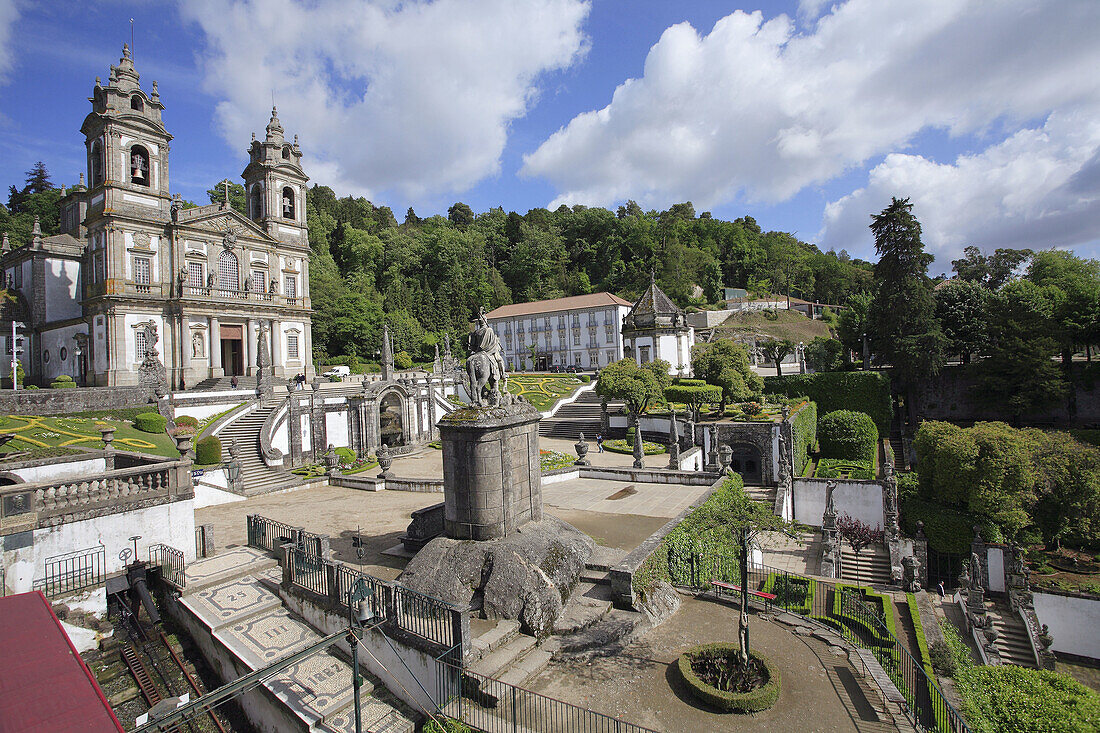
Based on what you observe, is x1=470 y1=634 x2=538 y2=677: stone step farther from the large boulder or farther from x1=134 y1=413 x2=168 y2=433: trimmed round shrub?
x1=134 y1=413 x2=168 y2=433: trimmed round shrub

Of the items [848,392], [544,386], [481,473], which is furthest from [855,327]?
[481,473]

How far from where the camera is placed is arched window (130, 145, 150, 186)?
30.9 meters

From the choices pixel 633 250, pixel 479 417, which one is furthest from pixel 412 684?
pixel 633 250

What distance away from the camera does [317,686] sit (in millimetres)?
8352

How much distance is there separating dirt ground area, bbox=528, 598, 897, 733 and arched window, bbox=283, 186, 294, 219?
131 ft

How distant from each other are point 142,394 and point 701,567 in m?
25.9

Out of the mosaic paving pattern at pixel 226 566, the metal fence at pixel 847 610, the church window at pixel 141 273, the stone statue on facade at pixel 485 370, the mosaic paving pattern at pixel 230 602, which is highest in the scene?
the church window at pixel 141 273

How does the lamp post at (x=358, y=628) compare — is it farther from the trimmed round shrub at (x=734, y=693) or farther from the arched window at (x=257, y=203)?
the arched window at (x=257, y=203)

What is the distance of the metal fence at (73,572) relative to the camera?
10609mm

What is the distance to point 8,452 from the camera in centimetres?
1528

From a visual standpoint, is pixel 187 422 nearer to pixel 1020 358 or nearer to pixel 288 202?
pixel 288 202

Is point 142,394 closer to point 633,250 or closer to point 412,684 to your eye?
point 412,684

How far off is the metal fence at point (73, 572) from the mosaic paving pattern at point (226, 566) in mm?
1687

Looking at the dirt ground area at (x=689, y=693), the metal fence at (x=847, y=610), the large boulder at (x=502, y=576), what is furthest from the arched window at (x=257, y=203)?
the dirt ground area at (x=689, y=693)
